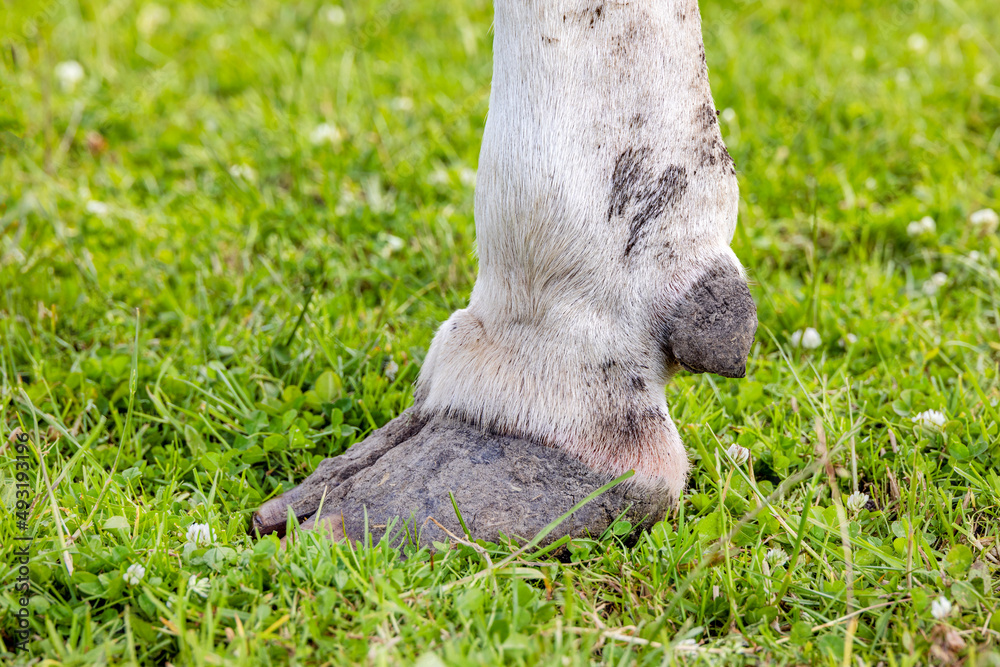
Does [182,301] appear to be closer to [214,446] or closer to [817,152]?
[214,446]

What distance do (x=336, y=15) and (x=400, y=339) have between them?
3651mm

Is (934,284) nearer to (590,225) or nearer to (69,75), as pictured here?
(590,225)

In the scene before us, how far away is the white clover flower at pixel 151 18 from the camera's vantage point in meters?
5.74

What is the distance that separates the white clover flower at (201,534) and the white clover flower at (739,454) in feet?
4.55

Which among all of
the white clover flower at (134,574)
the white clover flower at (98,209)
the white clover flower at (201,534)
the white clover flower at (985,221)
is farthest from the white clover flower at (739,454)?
the white clover flower at (98,209)

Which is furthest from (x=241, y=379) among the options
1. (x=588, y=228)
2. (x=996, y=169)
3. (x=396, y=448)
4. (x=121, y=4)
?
(x=121, y=4)

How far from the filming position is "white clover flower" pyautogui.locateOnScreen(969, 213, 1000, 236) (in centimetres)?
344

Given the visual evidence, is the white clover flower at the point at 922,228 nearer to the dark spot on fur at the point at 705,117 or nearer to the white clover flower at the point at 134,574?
the dark spot on fur at the point at 705,117

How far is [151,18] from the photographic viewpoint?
19.2 feet

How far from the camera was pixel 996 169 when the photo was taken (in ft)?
13.5

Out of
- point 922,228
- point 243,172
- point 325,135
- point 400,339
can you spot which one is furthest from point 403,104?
point 922,228

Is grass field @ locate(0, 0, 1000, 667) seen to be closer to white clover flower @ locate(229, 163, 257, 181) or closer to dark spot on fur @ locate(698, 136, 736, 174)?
white clover flower @ locate(229, 163, 257, 181)

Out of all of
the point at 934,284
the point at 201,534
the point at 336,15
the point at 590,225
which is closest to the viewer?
the point at 590,225

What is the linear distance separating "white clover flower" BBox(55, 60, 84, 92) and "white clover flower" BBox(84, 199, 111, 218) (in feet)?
5.19
